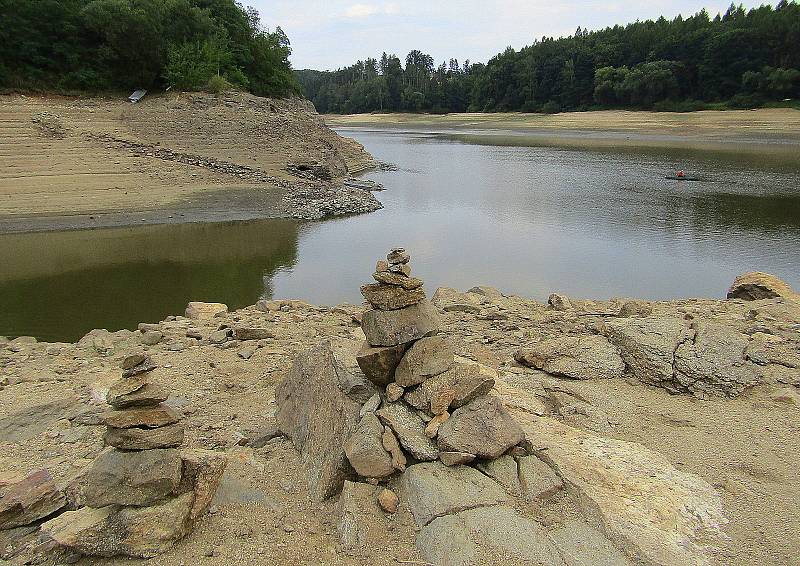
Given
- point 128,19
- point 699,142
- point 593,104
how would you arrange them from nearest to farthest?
point 128,19
point 699,142
point 593,104

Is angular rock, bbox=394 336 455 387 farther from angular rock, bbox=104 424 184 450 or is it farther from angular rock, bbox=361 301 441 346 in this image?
angular rock, bbox=104 424 184 450

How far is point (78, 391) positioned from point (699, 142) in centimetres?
6235

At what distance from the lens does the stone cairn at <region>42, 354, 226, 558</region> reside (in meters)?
4.79

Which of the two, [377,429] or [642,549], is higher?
[377,429]

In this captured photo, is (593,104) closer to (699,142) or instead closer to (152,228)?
(699,142)

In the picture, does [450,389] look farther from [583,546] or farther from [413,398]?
[583,546]

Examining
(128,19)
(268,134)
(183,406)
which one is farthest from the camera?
(268,134)

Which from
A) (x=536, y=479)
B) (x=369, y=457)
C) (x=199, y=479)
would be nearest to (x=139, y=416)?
(x=199, y=479)

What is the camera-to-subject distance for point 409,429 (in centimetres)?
578

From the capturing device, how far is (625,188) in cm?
3447

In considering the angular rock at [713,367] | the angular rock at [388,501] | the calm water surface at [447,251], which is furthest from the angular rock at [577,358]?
the calm water surface at [447,251]

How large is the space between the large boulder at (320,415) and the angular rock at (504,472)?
4.23 ft

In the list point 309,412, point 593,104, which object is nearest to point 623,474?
point 309,412

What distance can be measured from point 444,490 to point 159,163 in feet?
90.5
